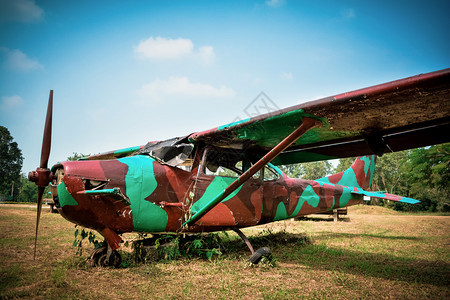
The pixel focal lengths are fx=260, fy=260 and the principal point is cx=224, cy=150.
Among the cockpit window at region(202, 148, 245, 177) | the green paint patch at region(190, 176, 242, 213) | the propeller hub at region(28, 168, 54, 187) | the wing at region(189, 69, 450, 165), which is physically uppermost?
the wing at region(189, 69, 450, 165)

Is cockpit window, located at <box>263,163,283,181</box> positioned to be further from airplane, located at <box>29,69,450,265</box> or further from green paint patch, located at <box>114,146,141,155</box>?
green paint patch, located at <box>114,146,141,155</box>

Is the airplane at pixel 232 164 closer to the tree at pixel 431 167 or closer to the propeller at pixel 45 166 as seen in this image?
the propeller at pixel 45 166

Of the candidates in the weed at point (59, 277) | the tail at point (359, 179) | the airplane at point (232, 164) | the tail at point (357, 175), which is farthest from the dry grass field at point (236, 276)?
the tail at point (357, 175)

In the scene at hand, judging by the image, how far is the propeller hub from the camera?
357cm

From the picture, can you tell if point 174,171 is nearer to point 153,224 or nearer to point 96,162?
point 153,224

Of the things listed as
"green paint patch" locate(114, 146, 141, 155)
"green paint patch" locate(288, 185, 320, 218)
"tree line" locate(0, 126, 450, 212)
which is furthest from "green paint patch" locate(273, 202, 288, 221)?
"tree line" locate(0, 126, 450, 212)

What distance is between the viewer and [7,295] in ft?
9.48

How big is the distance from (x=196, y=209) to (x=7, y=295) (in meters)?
2.74

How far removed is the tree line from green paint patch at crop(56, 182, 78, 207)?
18.2 m

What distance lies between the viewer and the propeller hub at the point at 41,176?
3566 millimetres

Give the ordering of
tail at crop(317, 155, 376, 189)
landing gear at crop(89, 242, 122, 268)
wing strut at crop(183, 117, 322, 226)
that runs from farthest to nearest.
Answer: tail at crop(317, 155, 376, 189) < landing gear at crop(89, 242, 122, 268) < wing strut at crop(183, 117, 322, 226)

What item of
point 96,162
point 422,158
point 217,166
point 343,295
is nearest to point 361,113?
point 343,295

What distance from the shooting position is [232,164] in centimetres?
595

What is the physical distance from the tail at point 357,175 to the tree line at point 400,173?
19720 mm
